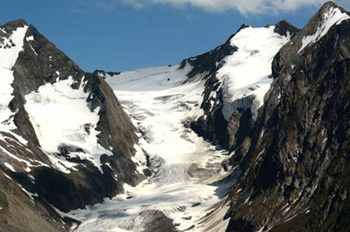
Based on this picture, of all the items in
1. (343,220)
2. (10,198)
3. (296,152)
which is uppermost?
(10,198)

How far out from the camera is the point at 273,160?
189 metres

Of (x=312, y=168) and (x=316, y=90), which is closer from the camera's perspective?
(x=312, y=168)

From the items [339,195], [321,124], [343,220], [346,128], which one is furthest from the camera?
[321,124]

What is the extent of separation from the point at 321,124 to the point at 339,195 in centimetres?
3602

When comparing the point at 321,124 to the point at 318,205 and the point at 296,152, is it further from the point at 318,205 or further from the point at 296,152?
the point at 318,205

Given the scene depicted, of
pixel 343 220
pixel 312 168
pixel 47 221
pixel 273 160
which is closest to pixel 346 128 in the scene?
pixel 312 168

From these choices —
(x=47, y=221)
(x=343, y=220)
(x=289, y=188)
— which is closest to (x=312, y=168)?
(x=289, y=188)

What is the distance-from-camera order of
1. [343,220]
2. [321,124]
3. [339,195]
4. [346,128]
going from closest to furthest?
[343,220], [339,195], [346,128], [321,124]

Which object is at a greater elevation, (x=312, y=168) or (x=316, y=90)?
(x=316, y=90)

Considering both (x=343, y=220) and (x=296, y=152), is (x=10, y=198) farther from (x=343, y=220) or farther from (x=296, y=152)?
(x=343, y=220)

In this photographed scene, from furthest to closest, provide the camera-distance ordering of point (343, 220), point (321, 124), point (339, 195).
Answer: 1. point (321, 124)
2. point (339, 195)
3. point (343, 220)

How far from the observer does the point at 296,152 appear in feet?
608

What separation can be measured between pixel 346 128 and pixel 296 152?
1674 centimetres

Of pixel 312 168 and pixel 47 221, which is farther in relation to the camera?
pixel 47 221
